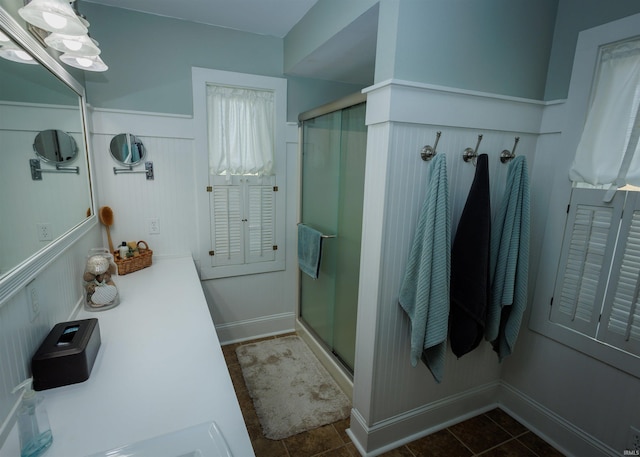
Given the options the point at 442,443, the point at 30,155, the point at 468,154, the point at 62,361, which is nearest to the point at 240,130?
the point at 30,155

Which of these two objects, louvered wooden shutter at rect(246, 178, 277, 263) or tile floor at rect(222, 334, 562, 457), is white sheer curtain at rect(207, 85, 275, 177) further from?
tile floor at rect(222, 334, 562, 457)

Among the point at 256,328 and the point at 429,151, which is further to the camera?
the point at 256,328

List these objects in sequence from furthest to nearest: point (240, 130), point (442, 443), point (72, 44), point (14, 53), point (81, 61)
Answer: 1. point (240, 130)
2. point (442, 443)
3. point (81, 61)
4. point (72, 44)
5. point (14, 53)

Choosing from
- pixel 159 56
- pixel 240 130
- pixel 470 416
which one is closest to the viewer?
pixel 470 416

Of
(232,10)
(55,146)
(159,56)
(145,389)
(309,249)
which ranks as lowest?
(145,389)

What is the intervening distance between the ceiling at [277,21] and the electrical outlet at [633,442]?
2198 millimetres

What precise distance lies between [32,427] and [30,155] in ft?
2.60

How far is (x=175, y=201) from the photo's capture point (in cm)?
230

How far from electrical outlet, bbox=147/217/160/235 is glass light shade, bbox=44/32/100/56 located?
114cm

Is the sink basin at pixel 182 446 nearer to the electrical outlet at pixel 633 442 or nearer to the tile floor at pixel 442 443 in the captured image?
the tile floor at pixel 442 443

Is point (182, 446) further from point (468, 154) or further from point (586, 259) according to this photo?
point (586, 259)

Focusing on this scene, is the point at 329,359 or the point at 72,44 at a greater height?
the point at 72,44

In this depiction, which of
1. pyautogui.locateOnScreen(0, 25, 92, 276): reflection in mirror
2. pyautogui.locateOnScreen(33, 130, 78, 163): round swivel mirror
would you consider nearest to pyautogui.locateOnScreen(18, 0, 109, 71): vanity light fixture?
pyautogui.locateOnScreen(0, 25, 92, 276): reflection in mirror

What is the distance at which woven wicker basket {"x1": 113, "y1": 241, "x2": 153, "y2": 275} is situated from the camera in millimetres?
1986
